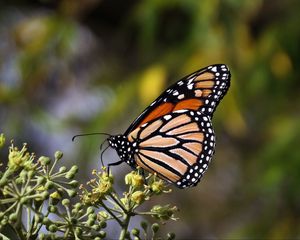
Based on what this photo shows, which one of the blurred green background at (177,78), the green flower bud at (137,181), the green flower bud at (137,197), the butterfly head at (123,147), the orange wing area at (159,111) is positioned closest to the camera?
the green flower bud at (137,197)

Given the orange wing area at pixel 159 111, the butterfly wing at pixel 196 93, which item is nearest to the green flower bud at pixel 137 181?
the butterfly wing at pixel 196 93

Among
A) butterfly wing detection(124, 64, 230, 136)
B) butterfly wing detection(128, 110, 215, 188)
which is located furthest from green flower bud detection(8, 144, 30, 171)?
butterfly wing detection(124, 64, 230, 136)

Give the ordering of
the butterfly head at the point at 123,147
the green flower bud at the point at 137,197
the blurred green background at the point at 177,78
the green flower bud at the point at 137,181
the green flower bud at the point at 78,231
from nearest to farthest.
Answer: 1. the green flower bud at the point at 78,231
2. the green flower bud at the point at 137,197
3. the green flower bud at the point at 137,181
4. the butterfly head at the point at 123,147
5. the blurred green background at the point at 177,78

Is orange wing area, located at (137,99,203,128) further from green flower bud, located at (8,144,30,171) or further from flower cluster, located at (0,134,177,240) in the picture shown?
green flower bud, located at (8,144,30,171)

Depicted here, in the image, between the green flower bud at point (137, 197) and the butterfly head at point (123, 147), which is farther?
the butterfly head at point (123, 147)

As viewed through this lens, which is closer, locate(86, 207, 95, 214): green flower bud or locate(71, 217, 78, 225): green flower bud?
locate(71, 217, 78, 225): green flower bud

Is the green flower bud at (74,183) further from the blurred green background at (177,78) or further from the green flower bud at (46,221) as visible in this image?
the blurred green background at (177,78)

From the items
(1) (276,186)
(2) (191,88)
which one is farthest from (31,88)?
(2) (191,88)
